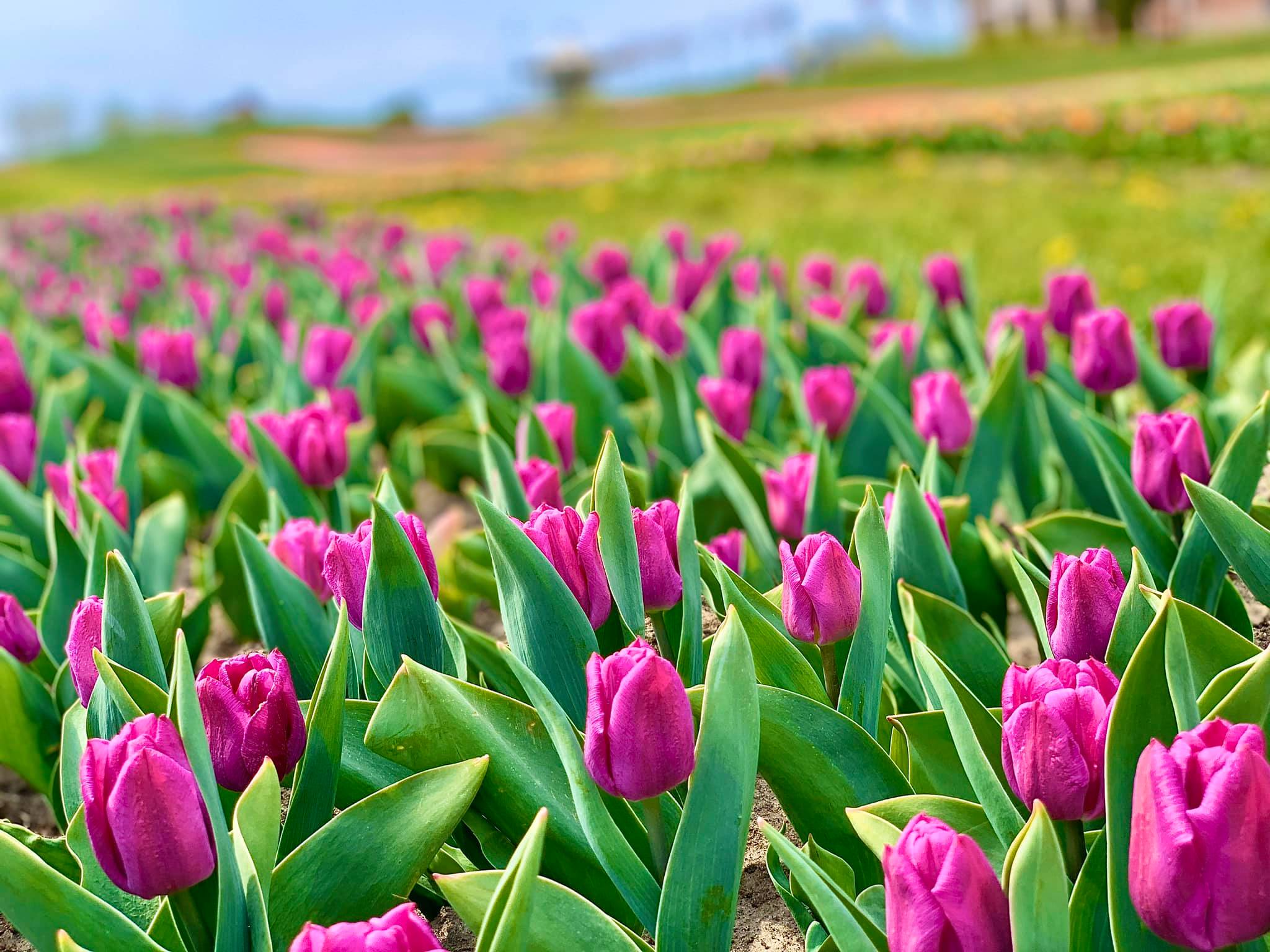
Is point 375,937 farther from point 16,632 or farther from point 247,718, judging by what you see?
point 16,632

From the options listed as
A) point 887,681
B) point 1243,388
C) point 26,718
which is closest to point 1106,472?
point 887,681

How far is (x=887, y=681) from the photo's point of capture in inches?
60.4

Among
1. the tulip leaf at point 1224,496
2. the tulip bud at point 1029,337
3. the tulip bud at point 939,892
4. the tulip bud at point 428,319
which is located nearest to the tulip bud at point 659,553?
the tulip bud at point 939,892

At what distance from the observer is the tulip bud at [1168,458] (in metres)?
1.58

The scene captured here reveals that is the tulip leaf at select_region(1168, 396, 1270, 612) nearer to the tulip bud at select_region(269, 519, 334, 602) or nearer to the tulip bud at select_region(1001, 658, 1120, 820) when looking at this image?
the tulip bud at select_region(1001, 658, 1120, 820)

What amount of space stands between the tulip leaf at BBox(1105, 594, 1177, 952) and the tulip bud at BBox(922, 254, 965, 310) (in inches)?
92.5

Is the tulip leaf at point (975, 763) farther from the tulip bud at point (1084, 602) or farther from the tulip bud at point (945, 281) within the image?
the tulip bud at point (945, 281)

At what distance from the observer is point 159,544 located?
2.13 m

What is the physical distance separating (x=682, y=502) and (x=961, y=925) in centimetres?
57

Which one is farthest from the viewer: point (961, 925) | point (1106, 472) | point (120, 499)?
point (120, 499)

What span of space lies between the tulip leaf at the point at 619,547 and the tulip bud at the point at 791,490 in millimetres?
459

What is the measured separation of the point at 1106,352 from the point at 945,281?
1.13m

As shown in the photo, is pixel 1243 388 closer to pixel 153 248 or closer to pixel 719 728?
pixel 719 728

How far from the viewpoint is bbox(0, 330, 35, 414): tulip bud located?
2.85m
